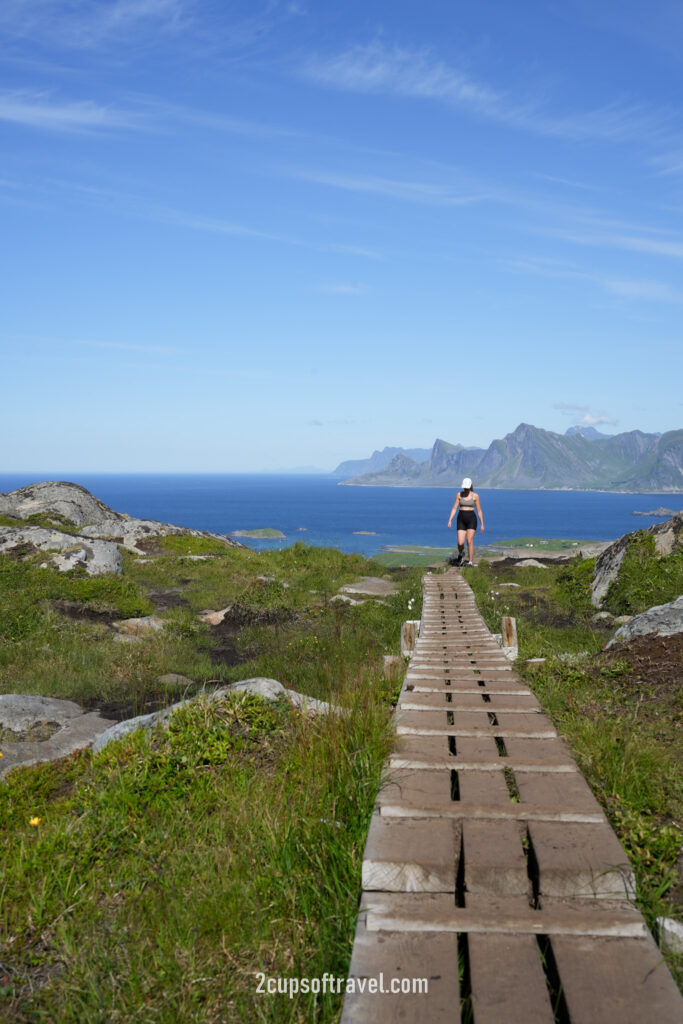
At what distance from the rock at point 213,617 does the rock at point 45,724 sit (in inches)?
279

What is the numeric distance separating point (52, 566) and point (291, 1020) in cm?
2097

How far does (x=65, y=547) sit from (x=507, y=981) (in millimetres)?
24163

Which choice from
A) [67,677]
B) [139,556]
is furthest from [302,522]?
[67,677]

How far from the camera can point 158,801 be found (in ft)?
17.5

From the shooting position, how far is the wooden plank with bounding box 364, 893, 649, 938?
10.3ft

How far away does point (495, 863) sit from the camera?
140 inches

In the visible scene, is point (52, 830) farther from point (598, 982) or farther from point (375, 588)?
point (375, 588)

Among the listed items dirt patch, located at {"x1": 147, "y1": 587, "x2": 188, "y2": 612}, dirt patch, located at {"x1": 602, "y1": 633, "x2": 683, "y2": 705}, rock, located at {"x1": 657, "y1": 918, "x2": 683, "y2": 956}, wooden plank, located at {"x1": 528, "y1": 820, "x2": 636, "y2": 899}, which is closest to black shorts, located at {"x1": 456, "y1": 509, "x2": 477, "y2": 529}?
dirt patch, located at {"x1": 602, "y1": 633, "x2": 683, "y2": 705}

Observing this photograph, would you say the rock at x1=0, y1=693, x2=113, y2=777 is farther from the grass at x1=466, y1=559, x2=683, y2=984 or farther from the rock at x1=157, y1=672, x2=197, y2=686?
the grass at x1=466, y1=559, x2=683, y2=984

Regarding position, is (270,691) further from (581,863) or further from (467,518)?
(467,518)

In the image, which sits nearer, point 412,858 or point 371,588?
point 412,858

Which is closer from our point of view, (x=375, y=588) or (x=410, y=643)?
(x=410, y=643)

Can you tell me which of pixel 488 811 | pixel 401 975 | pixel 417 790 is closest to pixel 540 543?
pixel 417 790

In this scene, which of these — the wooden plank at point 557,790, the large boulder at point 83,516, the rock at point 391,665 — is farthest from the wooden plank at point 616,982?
the large boulder at point 83,516
